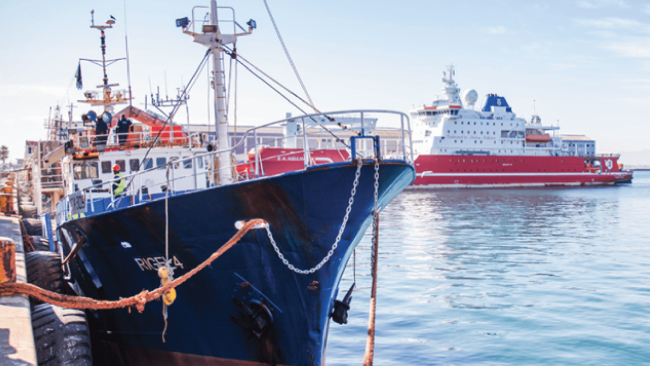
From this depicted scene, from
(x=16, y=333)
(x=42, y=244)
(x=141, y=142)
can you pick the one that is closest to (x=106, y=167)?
(x=141, y=142)

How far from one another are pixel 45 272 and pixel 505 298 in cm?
1064

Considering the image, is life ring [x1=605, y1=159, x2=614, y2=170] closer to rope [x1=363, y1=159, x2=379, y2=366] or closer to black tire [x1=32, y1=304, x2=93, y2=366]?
rope [x1=363, y1=159, x2=379, y2=366]

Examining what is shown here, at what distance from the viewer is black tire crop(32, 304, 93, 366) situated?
723 centimetres

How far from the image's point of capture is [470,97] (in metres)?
65.2

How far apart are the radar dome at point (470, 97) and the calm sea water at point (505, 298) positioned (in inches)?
1643

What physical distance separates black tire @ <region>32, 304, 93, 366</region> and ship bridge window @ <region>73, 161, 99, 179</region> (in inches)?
218

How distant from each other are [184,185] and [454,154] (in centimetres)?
5028

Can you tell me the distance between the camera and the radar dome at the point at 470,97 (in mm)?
65000

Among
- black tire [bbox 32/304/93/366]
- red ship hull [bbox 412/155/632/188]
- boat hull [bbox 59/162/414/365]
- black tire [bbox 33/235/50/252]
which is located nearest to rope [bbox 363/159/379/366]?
boat hull [bbox 59/162/414/365]

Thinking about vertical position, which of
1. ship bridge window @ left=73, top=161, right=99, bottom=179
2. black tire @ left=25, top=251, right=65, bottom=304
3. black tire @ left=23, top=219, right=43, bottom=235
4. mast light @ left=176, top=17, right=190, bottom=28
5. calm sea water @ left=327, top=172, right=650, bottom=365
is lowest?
calm sea water @ left=327, top=172, right=650, bottom=365

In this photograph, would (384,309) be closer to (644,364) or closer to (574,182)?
(644,364)

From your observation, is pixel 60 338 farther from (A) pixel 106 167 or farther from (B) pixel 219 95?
(A) pixel 106 167

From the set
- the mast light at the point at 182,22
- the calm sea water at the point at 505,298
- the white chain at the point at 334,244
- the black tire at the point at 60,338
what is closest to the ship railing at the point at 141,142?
the mast light at the point at 182,22

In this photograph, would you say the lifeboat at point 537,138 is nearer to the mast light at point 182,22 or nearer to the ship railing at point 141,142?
the ship railing at point 141,142
